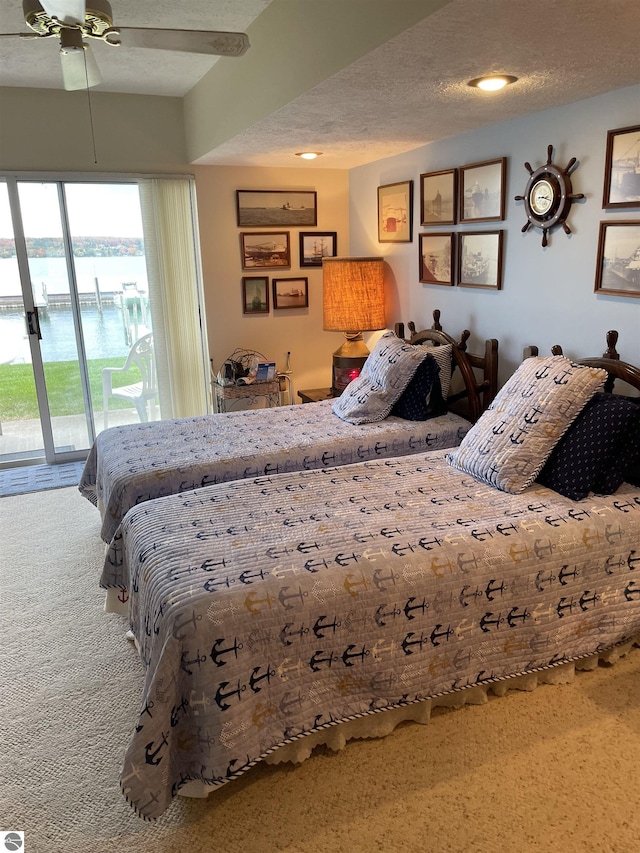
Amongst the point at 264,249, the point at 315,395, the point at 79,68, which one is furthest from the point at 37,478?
the point at 79,68

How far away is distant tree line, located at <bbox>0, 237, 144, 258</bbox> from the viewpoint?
169 inches

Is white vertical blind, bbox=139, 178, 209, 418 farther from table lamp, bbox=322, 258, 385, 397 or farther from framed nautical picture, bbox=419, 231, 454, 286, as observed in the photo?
framed nautical picture, bbox=419, 231, 454, 286

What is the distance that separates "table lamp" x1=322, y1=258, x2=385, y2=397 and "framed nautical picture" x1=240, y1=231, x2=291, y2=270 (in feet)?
1.96

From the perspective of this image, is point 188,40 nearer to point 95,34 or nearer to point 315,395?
point 95,34

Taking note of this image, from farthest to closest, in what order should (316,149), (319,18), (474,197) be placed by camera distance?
(316,149)
(474,197)
(319,18)

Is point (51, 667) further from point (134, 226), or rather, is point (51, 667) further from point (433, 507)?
point (134, 226)

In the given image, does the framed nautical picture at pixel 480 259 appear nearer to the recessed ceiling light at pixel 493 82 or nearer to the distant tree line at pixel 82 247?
the recessed ceiling light at pixel 493 82

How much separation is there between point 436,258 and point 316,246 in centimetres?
133


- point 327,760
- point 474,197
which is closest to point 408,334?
point 474,197

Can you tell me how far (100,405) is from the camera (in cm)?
481

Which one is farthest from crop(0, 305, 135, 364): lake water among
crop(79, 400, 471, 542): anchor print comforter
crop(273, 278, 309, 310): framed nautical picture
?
crop(79, 400, 471, 542): anchor print comforter

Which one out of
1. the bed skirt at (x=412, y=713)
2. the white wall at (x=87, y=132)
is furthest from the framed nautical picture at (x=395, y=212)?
the bed skirt at (x=412, y=713)

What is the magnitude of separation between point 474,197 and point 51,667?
9.82 feet

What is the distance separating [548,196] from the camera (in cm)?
285
